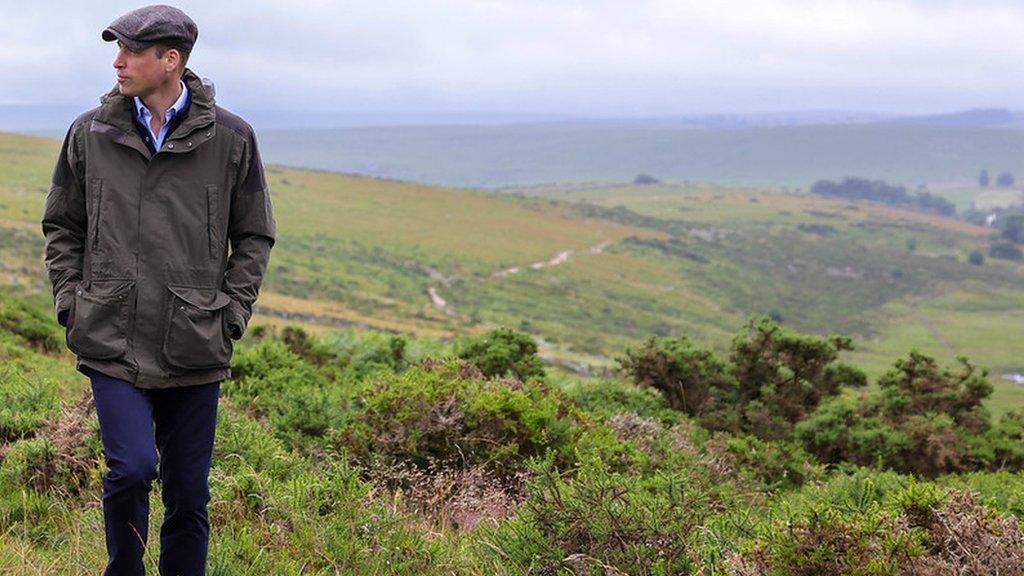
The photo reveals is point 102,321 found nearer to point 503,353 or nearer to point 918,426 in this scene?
point 503,353

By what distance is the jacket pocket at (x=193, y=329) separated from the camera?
361cm

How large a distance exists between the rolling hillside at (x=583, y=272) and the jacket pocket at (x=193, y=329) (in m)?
36.9

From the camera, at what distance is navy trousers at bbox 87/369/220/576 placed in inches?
139

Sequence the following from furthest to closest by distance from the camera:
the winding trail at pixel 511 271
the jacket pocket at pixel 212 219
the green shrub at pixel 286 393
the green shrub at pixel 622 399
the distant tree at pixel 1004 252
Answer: the distant tree at pixel 1004 252
the winding trail at pixel 511 271
the green shrub at pixel 622 399
the green shrub at pixel 286 393
the jacket pocket at pixel 212 219

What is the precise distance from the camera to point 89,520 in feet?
15.2

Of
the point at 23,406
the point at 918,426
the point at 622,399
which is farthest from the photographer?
the point at 622,399

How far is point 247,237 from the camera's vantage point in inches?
156

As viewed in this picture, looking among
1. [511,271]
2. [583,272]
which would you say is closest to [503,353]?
[511,271]

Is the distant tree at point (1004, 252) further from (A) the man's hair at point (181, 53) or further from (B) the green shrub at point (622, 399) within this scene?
(A) the man's hair at point (181, 53)

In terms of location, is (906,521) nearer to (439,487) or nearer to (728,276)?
(439,487)

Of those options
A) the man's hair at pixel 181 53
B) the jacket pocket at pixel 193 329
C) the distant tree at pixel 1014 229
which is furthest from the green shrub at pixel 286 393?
the distant tree at pixel 1014 229

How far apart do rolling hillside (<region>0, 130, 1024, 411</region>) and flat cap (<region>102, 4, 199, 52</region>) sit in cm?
3682

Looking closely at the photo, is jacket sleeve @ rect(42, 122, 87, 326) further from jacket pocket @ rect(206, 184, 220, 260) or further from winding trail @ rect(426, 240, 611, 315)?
winding trail @ rect(426, 240, 611, 315)

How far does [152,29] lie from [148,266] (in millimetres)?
863
